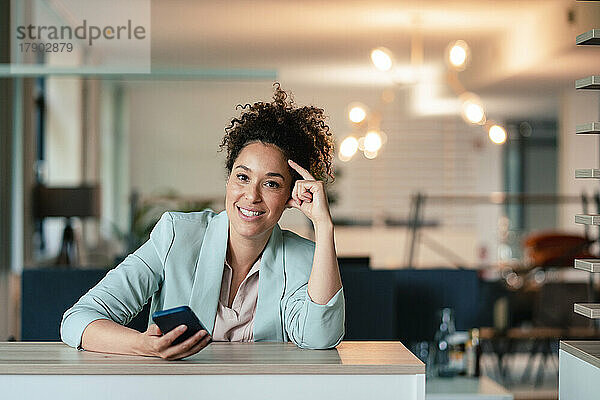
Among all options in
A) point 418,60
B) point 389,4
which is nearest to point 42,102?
point 389,4

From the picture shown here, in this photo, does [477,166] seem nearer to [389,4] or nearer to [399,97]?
[399,97]

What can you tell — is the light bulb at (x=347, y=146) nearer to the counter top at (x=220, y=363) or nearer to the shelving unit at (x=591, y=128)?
the shelving unit at (x=591, y=128)

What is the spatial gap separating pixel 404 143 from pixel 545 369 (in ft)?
11.1

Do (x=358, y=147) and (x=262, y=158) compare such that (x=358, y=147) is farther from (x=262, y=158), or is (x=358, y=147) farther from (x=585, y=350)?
(x=585, y=350)

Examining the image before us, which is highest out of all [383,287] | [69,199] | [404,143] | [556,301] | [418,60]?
[418,60]

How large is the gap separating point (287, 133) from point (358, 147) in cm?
442

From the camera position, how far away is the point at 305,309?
1644 millimetres

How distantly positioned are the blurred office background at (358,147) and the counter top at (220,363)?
1185mm

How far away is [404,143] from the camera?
817 centimetres

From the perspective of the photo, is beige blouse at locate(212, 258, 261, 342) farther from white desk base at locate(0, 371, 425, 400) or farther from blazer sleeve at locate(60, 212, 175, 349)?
white desk base at locate(0, 371, 425, 400)

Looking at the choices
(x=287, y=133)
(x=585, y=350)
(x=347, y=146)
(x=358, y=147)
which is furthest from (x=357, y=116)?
(x=585, y=350)

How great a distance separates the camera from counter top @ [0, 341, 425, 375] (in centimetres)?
131

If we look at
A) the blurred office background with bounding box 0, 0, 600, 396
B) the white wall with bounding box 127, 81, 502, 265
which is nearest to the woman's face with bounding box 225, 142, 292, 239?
the blurred office background with bounding box 0, 0, 600, 396

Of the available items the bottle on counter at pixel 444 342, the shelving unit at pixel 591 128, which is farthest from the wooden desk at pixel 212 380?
the bottle on counter at pixel 444 342
